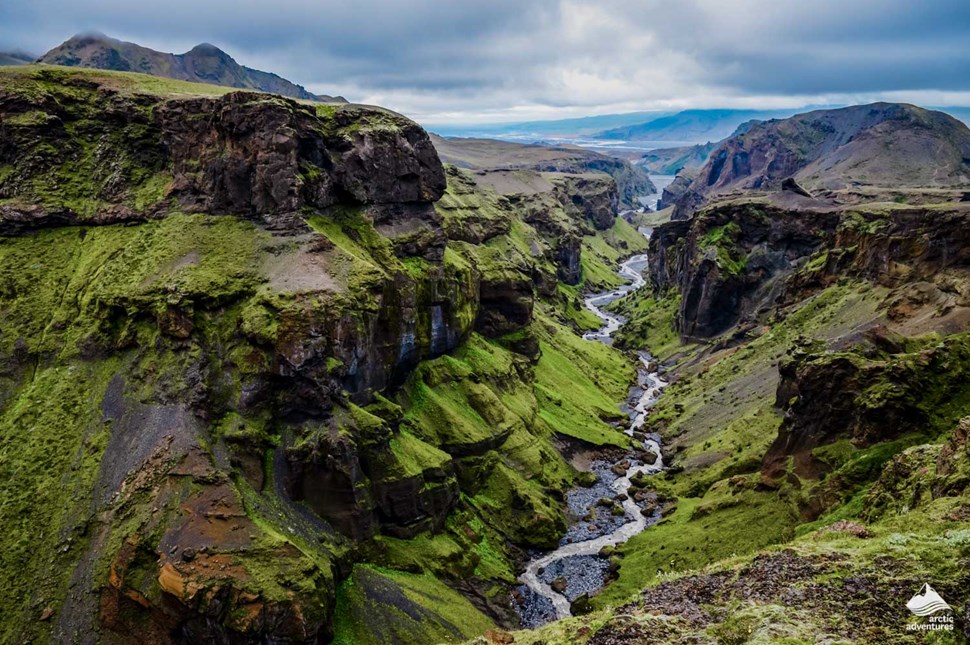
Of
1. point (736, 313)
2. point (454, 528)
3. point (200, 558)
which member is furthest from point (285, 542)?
point (736, 313)

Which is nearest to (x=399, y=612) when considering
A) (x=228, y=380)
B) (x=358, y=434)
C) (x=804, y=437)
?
(x=358, y=434)

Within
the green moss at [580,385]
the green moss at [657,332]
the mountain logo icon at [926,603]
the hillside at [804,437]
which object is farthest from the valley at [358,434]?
the green moss at [657,332]

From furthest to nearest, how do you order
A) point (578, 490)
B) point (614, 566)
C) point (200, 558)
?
point (578, 490) < point (614, 566) < point (200, 558)

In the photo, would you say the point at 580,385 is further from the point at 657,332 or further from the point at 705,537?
the point at 705,537

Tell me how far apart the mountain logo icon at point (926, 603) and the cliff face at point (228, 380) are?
147ft

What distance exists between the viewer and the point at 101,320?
7050 centimetres

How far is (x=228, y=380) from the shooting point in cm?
6688

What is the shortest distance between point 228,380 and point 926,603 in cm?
6135

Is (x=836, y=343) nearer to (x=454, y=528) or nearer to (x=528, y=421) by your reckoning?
(x=528, y=421)

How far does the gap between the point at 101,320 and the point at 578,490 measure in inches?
2798

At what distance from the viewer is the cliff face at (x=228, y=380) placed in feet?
178

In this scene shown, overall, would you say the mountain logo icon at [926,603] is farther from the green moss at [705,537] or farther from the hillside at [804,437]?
the green moss at [705,537]

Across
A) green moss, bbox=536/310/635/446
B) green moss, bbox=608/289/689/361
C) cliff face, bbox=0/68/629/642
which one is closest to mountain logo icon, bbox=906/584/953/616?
cliff face, bbox=0/68/629/642

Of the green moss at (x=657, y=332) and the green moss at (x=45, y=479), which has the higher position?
the green moss at (x=45, y=479)
